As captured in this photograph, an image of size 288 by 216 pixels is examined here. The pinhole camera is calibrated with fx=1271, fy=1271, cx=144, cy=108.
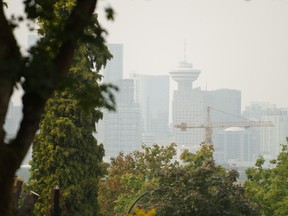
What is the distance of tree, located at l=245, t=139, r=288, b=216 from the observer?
64875mm

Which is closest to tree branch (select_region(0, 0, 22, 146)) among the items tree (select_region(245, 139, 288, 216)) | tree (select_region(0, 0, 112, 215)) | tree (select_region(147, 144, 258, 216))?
tree (select_region(0, 0, 112, 215))

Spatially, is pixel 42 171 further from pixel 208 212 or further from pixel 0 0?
pixel 0 0

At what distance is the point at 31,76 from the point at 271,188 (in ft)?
188

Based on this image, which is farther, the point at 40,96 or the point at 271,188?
the point at 271,188

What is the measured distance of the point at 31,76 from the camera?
12.0m

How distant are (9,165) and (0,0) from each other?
1611 mm

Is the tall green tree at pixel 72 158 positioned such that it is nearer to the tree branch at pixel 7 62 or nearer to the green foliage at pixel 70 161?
the green foliage at pixel 70 161

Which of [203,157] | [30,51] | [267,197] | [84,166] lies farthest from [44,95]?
[203,157]

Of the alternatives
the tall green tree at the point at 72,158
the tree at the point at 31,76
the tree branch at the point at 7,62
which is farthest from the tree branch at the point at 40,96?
the tall green tree at the point at 72,158

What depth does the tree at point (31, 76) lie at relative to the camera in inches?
471

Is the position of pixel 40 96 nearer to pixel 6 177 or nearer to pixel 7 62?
pixel 7 62

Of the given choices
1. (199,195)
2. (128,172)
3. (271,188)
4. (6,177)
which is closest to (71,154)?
(199,195)

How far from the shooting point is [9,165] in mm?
12188

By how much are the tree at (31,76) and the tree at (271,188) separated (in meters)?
49.9
